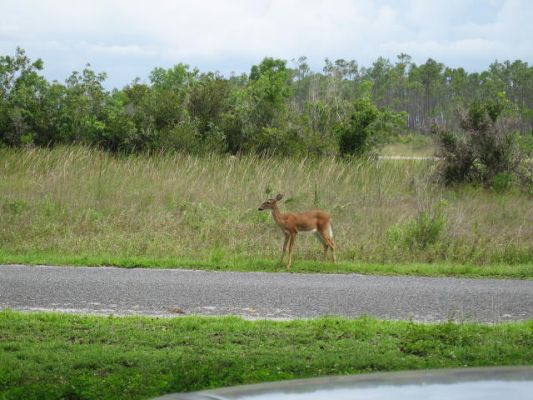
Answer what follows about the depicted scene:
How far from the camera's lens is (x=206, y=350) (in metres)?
7.48

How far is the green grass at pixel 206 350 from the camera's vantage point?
6.45 meters

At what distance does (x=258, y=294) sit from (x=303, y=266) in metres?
2.39

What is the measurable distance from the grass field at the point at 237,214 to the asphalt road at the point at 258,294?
30.8 inches

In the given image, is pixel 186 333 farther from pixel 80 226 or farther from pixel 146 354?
pixel 80 226

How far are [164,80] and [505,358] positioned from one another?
36857 millimetres

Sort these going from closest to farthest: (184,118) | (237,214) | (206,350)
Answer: (206,350)
(237,214)
(184,118)

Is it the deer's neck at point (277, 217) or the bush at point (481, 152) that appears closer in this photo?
the deer's neck at point (277, 217)

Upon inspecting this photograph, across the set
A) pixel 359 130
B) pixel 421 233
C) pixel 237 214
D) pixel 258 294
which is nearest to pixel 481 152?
pixel 359 130

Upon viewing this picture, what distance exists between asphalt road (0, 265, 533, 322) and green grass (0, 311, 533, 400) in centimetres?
93

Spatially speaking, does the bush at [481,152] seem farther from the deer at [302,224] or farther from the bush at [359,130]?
the deer at [302,224]

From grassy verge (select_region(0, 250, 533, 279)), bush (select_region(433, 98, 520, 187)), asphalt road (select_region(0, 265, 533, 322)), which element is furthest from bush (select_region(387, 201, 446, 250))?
bush (select_region(433, 98, 520, 187))

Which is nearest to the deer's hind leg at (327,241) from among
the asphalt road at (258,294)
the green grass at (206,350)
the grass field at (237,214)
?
the grass field at (237,214)

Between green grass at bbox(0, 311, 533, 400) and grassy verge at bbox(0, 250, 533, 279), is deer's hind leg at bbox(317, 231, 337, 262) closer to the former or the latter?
grassy verge at bbox(0, 250, 533, 279)

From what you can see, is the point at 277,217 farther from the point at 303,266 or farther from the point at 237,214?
the point at 237,214
